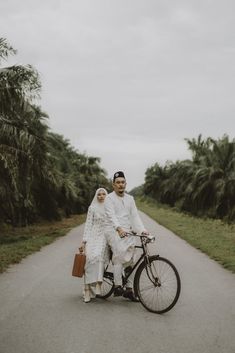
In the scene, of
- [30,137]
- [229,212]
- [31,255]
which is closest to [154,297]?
[31,255]

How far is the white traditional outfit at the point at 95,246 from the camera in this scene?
22.1ft

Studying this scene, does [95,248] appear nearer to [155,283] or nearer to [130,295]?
[130,295]

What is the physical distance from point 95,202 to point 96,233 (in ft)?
1.73

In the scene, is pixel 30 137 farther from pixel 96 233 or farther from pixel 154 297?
pixel 154 297

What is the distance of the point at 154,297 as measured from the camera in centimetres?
630

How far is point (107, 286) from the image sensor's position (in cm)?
699

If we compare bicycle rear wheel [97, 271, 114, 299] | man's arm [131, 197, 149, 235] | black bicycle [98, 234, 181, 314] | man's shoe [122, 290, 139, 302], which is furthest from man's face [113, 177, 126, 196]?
man's shoe [122, 290, 139, 302]

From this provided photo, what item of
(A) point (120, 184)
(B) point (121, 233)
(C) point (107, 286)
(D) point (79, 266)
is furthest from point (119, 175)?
(C) point (107, 286)

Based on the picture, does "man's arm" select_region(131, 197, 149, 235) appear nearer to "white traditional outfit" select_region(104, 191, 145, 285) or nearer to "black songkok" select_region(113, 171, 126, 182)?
"white traditional outfit" select_region(104, 191, 145, 285)

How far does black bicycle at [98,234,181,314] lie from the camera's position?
239 inches

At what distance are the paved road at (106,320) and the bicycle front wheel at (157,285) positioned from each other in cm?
15

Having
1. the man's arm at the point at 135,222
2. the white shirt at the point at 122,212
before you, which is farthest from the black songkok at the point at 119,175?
the man's arm at the point at 135,222

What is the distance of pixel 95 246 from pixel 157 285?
1.20 meters

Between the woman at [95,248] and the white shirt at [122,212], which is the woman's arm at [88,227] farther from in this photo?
the white shirt at [122,212]
